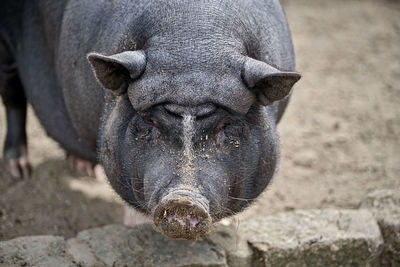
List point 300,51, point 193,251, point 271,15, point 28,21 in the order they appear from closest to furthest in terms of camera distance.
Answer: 1. point 193,251
2. point 271,15
3. point 28,21
4. point 300,51

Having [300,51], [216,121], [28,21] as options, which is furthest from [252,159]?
[300,51]

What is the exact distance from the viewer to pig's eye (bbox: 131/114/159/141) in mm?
3327

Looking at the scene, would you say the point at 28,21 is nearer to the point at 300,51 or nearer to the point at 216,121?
the point at 216,121

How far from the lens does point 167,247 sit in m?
3.82

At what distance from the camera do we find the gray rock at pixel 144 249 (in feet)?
12.1

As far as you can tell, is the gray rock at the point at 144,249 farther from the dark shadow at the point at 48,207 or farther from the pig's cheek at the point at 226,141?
the dark shadow at the point at 48,207

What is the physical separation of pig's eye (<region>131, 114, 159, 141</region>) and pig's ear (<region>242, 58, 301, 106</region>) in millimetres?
610

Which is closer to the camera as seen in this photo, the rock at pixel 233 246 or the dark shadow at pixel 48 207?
the rock at pixel 233 246

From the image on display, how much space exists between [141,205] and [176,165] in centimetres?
60

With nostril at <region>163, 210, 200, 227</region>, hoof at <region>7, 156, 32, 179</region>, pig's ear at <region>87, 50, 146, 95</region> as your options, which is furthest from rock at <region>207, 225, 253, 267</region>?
hoof at <region>7, 156, 32, 179</region>

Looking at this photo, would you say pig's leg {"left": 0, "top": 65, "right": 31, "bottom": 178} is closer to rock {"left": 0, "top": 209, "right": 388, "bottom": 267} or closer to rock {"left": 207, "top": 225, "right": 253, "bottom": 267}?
rock {"left": 0, "top": 209, "right": 388, "bottom": 267}

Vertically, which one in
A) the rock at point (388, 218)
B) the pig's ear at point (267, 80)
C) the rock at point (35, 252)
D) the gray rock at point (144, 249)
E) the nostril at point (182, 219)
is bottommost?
the rock at point (388, 218)

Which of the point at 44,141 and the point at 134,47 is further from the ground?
the point at 134,47

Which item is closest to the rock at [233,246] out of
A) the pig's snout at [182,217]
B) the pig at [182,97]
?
the pig at [182,97]
